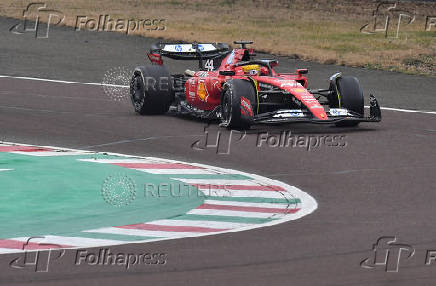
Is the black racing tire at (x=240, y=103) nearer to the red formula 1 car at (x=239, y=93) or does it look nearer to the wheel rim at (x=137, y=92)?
the red formula 1 car at (x=239, y=93)

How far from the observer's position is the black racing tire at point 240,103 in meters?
18.8

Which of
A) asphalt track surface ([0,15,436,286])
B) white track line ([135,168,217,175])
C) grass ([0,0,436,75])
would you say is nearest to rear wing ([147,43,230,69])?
asphalt track surface ([0,15,436,286])

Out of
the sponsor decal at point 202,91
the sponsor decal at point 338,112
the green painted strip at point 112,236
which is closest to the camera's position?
the green painted strip at point 112,236

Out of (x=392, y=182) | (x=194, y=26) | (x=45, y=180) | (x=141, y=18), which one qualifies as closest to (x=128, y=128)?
(x=45, y=180)

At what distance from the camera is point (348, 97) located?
774 inches

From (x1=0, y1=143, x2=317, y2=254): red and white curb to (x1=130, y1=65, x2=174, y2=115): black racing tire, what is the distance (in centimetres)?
398

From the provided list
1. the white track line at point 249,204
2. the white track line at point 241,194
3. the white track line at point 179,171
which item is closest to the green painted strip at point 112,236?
the white track line at point 249,204

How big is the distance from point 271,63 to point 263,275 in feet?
35.9

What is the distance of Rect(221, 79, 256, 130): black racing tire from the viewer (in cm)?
1880

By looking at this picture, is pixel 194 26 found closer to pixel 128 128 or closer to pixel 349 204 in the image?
pixel 128 128

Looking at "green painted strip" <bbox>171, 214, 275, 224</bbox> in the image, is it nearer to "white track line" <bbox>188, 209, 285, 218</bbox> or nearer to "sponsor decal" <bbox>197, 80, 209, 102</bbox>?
"white track line" <bbox>188, 209, 285, 218</bbox>

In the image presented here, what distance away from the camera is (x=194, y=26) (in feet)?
128

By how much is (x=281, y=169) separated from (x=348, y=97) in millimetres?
4050

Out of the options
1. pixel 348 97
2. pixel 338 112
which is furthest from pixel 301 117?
pixel 348 97
